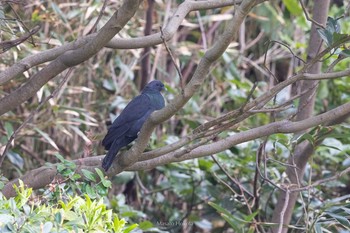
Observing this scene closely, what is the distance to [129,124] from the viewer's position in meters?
3.52

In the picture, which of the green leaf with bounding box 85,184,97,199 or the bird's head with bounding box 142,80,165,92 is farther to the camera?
the bird's head with bounding box 142,80,165,92

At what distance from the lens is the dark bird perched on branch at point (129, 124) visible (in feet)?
11.0

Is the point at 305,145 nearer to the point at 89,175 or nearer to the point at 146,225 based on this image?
the point at 146,225

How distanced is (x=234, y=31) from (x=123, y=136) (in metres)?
1.17

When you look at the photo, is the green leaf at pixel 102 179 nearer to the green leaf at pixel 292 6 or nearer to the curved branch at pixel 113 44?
the curved branch at pixel 113 44

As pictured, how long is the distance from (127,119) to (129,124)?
36 millimetres

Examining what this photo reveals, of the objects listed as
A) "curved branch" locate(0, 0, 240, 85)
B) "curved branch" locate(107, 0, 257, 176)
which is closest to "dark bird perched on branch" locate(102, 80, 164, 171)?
"curved branch" locate(107, 0, 257, 176)

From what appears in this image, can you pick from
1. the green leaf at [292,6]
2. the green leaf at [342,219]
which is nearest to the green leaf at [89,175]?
the green leaf at [342,219]

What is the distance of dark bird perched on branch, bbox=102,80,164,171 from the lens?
11.0ft

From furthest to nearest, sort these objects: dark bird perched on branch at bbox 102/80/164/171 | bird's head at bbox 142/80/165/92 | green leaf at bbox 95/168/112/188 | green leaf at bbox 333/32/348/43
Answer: bird's head at bbox 142/80/165/92 → dark bird perched on branch at bbox 102/80/164/171 → green leaf at bbox 95/168/112/188 → green leaf at bbox 333/32/348/43

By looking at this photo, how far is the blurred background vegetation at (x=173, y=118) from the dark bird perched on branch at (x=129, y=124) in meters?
0.53

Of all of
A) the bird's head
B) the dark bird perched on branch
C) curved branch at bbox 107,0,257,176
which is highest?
curved branch at bbox 107,0,257,176

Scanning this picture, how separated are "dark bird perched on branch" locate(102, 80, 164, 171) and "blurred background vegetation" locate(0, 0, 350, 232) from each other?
53 cm

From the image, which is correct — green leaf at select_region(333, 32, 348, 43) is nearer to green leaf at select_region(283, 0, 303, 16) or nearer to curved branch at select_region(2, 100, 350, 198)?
curved branch at select_region(2, 100, 350, 198)
